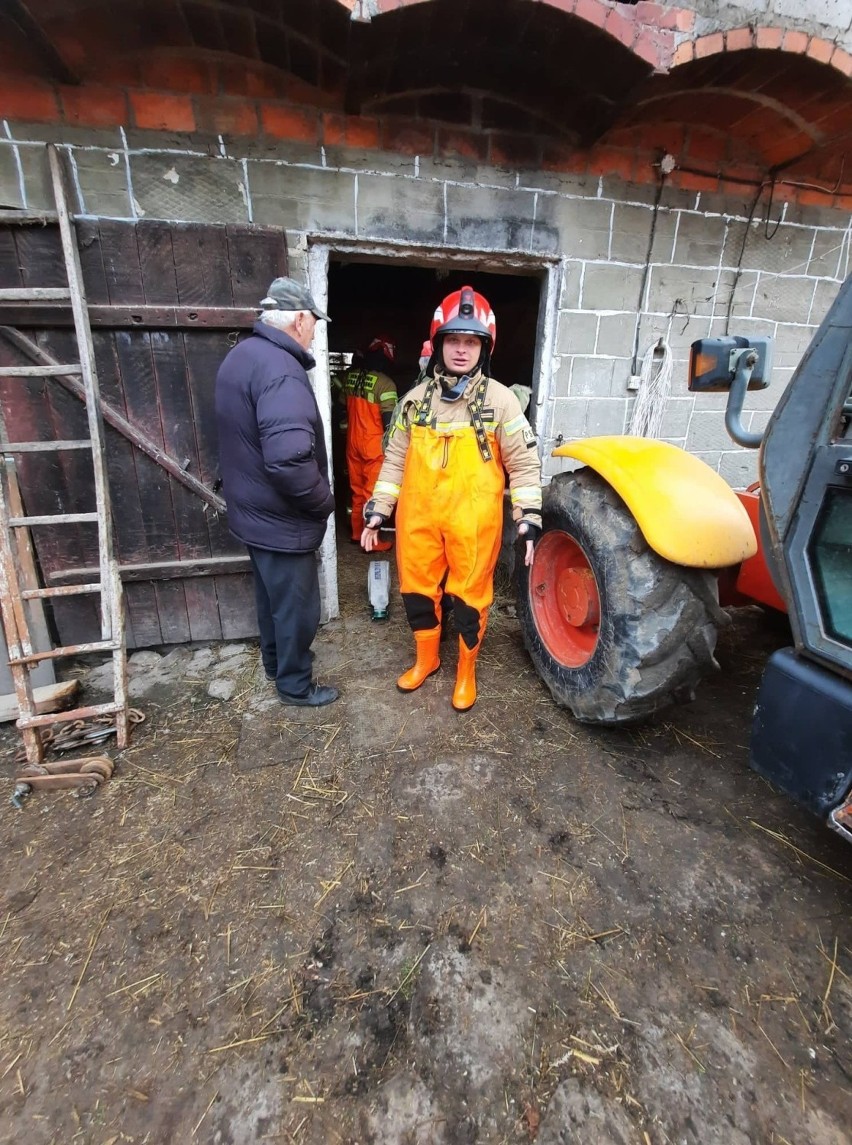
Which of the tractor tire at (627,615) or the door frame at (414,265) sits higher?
the door frame at (414,265)

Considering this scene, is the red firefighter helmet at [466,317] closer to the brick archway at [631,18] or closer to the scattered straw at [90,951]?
the brick archway at [631,18]

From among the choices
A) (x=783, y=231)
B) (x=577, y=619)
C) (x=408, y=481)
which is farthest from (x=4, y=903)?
(x=783, y=231)

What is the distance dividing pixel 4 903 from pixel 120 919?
43 cm

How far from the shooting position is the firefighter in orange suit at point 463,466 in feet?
8.09

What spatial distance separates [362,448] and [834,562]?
434 cm

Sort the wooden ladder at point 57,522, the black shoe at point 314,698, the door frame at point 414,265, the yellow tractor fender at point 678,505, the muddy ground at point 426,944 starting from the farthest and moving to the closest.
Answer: the door frame at point 414,265 → the black shoe at point 314,698 → the wooden ladder at point 57,522 → the yellow tractor fender at point 678,505 → the muddy ground at point 426,944

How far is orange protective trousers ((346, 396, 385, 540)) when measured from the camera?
17.0ft

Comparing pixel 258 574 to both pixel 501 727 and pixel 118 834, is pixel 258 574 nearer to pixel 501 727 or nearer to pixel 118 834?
pixel 118 834

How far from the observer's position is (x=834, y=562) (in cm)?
157

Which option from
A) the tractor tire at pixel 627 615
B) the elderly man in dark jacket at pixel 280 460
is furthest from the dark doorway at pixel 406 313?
the tractor tire at pixel 627 615

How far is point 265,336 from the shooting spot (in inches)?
92.1

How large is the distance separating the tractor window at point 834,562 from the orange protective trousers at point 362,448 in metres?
3.99

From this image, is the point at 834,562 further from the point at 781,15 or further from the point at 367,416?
the point at 367,416

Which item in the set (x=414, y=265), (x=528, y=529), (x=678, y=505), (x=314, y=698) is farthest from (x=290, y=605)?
(x=414, y=265)
